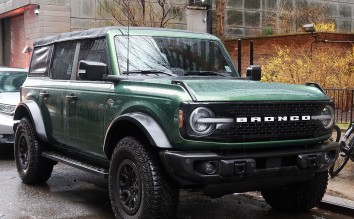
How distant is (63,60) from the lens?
6809 mm

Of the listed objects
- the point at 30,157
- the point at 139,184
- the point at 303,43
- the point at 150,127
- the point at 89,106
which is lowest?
the point at 30,157

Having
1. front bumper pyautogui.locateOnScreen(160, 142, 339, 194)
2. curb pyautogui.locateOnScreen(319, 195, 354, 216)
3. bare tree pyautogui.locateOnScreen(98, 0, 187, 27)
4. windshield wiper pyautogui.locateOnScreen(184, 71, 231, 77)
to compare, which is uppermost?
bare tree pyautogui.locateOnScreen(98, 0, 187, 27)

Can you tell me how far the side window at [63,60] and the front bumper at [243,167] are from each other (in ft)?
8.72

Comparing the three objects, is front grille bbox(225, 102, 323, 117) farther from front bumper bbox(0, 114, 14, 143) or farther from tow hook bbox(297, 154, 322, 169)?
front bumper bbox(0, 114, 14, 143)

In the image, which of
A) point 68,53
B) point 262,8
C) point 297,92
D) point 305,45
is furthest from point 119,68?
point 262,8

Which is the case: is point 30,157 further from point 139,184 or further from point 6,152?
point 6,152

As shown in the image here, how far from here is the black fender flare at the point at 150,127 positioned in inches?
177

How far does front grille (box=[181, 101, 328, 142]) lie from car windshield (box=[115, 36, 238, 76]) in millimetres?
1379

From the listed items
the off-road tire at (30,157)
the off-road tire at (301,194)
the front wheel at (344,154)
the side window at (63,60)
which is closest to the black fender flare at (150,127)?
the off-road tire at (301,194)

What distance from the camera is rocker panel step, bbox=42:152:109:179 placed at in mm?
5492

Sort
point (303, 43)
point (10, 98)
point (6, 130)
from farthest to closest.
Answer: point (303, 43), point (10, 98), point (6, 130)

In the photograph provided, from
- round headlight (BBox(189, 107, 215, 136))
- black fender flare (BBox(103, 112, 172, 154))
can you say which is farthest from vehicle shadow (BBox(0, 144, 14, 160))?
round headlight (BBox(189, 107, 215, 136))

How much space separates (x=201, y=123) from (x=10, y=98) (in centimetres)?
680

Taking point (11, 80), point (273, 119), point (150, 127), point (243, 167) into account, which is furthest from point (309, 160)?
point (11, 80)
